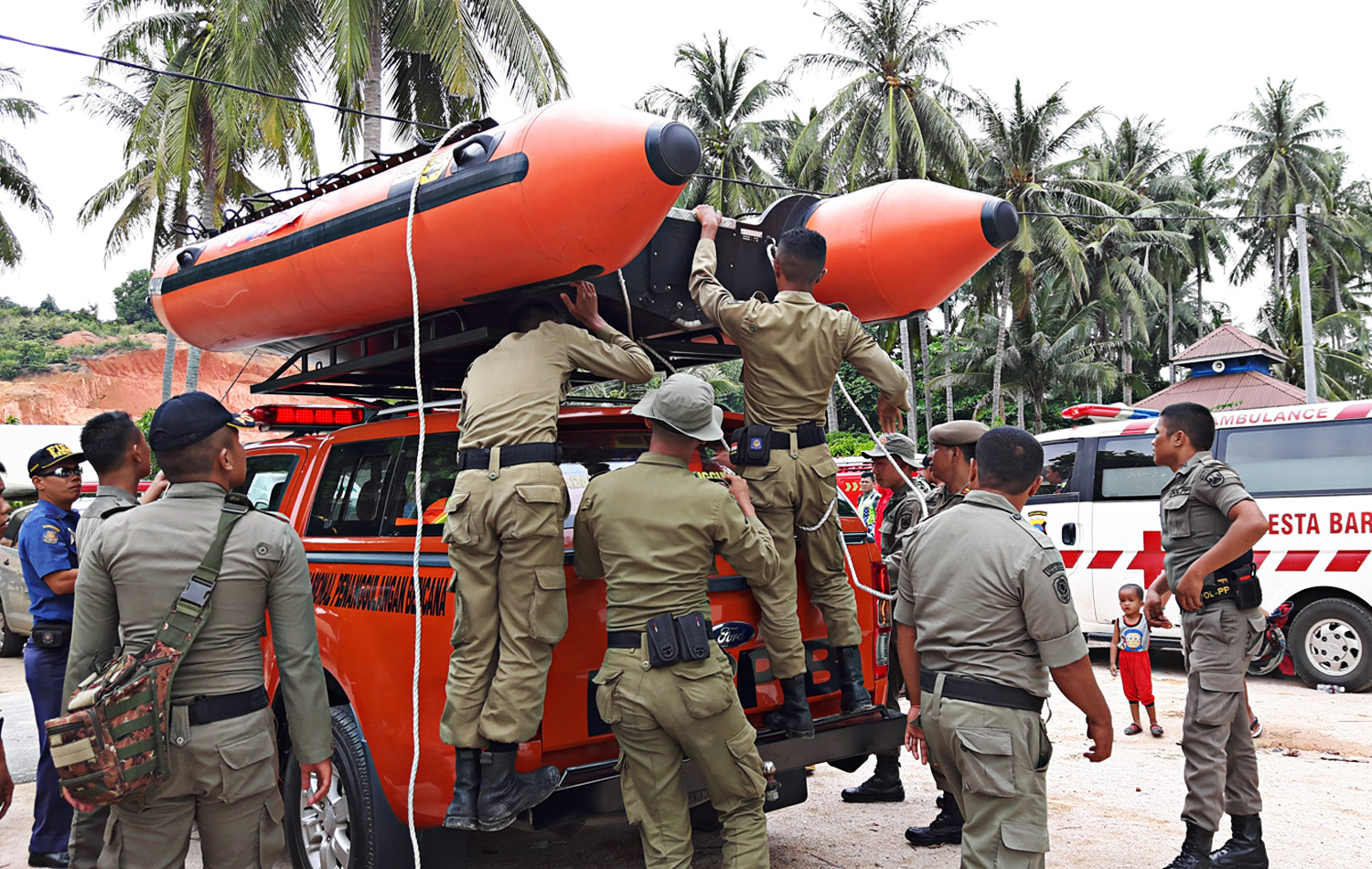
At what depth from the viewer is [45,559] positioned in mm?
4199

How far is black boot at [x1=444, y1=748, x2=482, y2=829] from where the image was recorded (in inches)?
120

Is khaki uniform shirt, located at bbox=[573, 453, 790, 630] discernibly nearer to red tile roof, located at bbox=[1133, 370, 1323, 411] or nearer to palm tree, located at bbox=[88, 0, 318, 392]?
palm tree, located at bbox=[88, 0, 318, 392]

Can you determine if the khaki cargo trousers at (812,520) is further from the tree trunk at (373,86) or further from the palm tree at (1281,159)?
the palm tree at (1281,159)

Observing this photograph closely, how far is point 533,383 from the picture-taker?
3510mm

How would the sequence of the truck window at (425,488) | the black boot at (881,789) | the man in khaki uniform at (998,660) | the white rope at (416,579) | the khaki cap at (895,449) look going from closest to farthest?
the man in khaki uniform at (998,660), the white rope at (416,579), the truck window at (425,488), the khaki cap at (895,449), the black boot at (881,789)

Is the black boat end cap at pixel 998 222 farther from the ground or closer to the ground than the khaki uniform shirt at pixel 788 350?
farther from the ground

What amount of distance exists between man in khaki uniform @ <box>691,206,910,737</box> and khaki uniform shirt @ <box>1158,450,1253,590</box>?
128 centimetres

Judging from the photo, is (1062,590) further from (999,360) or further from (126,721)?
(999,360)

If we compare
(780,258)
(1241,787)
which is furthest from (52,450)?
(1241,787)

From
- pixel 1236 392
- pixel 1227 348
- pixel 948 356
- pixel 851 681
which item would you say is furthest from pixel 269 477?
pixel 948 356

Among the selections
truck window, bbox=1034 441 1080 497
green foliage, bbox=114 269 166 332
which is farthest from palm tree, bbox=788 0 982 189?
green foliage, bbox=114 269 166 332

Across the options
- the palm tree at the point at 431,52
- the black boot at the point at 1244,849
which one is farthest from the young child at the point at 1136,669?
the palm tree at the point at 431,52

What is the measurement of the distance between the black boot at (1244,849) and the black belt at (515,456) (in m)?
3.04

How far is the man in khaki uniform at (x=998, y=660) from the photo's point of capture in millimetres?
2881
